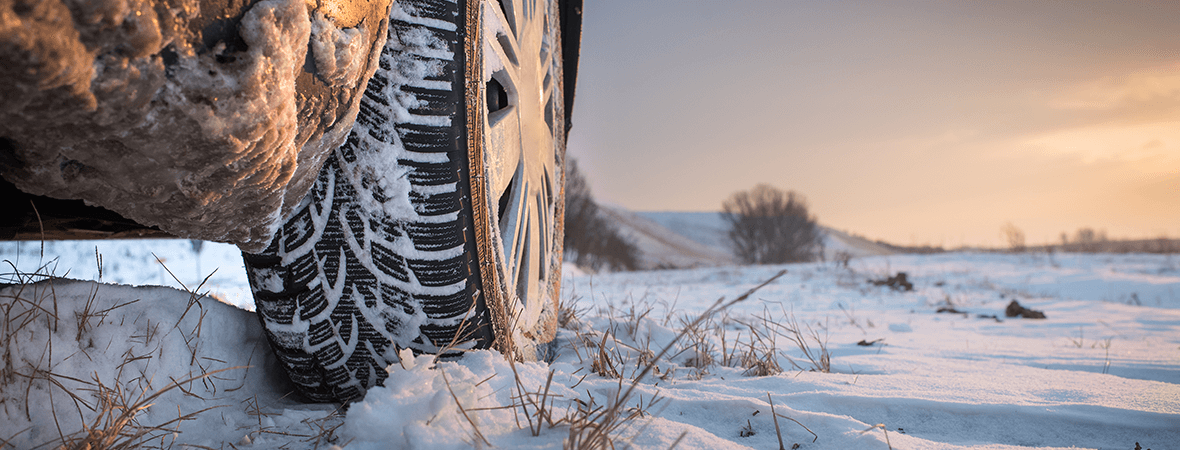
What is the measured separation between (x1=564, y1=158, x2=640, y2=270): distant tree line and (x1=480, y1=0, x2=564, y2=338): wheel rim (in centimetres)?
1499

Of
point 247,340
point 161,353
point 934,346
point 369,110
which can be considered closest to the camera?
point 369,110

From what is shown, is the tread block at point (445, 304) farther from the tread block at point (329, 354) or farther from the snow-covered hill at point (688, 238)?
the snow-covered hill at point (688, 238)

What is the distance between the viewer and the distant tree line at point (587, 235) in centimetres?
1867

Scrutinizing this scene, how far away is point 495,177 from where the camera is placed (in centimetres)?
116

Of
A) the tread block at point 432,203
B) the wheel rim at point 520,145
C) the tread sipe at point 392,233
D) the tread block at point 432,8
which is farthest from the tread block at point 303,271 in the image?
the tread block at point 432,8

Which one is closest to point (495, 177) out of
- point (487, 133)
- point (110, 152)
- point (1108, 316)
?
point (487, 133)

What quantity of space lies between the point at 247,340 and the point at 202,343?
111mm

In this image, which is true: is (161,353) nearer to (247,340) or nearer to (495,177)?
(247,340)

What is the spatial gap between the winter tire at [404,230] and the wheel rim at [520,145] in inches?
0.6

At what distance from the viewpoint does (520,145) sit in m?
1.42

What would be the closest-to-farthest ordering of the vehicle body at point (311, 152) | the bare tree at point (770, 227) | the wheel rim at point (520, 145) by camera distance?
1. the vehicle body at point (311, 152)
2. the wheel rim at point (520, 145)
3. the bare tree at point (770, 227)

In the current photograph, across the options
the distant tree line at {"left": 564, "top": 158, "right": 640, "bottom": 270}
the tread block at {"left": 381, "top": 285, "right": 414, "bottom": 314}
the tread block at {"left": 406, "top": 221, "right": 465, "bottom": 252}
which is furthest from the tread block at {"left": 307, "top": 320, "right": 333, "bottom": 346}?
the distant tree line at {"left": 564, "top": 158, "right": 640, "bottom": 270}

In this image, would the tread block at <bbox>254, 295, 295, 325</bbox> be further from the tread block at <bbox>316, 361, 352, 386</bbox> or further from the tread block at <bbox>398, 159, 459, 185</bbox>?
the tread block at <bbox>398, 159, 459, 185</bbox>

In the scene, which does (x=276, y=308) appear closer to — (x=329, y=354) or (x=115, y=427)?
(x=329, y=354)
